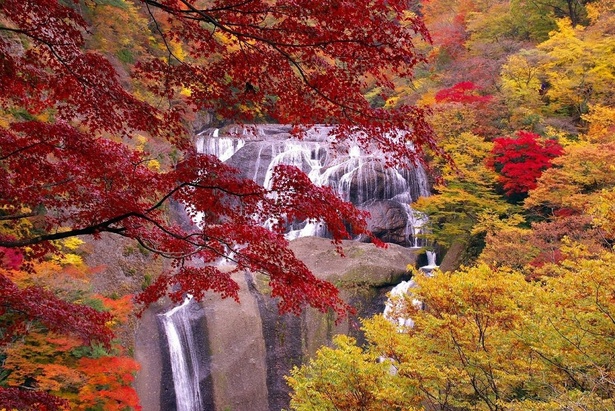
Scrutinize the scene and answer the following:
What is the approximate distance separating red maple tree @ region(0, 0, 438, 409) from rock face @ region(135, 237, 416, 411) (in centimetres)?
807

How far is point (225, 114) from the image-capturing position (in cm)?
414

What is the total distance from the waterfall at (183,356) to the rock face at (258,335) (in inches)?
6.9

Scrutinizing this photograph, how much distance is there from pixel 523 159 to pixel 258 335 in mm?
9516

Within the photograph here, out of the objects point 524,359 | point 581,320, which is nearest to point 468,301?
point 524,359

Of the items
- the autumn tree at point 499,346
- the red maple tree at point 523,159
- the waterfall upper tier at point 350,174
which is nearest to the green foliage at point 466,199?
the red maple tree at point 523,159

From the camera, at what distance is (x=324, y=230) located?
55.8 feet

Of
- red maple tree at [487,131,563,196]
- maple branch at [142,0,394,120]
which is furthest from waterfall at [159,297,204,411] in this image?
red maple tree at [487,131,563,196]

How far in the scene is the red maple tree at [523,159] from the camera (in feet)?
43.5

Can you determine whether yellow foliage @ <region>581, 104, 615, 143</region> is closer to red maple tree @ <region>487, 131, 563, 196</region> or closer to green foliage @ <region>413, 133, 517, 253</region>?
red maple tree @ <region>487, 131, 563, 196</region>

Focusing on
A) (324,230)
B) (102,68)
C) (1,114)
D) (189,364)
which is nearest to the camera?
(102,68)

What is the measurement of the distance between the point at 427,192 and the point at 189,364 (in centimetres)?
1066

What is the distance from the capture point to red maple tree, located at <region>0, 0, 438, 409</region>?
3258mm

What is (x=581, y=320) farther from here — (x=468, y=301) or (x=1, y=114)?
(x=1, y=114)

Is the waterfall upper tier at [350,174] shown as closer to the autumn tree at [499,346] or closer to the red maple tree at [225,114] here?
the autumn tree at [499,346]
